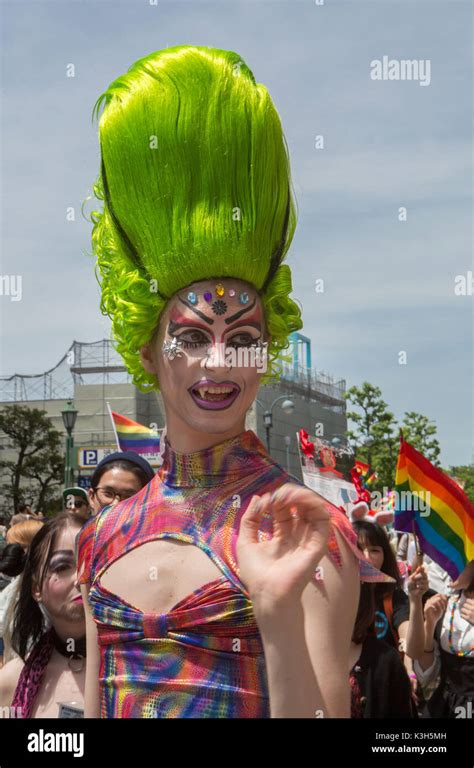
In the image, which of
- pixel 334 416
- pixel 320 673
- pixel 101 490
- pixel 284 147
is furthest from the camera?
pixel 334 416

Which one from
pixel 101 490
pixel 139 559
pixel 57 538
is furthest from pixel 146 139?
pixel 101 490

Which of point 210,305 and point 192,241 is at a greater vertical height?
point 192,241

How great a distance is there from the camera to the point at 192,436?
279cm

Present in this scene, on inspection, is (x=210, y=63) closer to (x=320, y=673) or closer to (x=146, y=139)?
(x=146, y=139)

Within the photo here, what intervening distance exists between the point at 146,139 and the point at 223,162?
247 mm

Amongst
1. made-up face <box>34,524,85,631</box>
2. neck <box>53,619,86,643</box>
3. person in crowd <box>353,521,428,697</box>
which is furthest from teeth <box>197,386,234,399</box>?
person in crowd <box>353,521,428,697</box>

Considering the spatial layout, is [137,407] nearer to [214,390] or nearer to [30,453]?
[30,453]

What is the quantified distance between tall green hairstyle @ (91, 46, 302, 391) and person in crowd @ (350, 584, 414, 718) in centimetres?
221

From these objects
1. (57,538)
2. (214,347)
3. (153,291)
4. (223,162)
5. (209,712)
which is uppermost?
(223,162)

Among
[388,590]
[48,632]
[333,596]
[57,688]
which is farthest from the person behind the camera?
[388,590]

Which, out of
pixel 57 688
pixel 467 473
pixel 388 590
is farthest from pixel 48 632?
pixel 467 473

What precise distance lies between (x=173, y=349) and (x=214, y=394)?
0.60ft

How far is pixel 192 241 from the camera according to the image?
2744 mm

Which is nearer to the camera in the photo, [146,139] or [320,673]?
[320,673]
